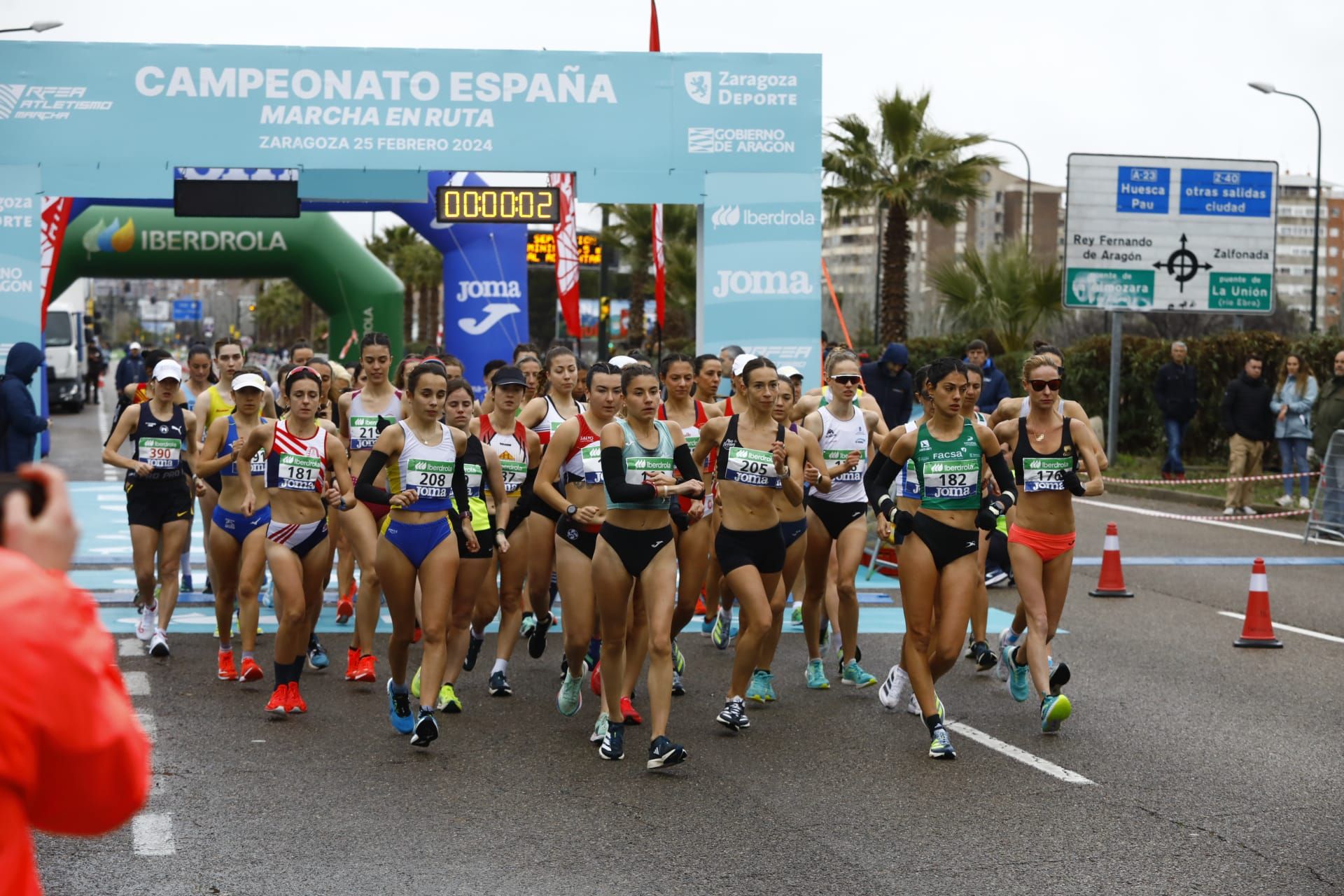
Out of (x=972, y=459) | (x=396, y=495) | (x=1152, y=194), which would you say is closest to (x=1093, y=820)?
(x=972, y=459)

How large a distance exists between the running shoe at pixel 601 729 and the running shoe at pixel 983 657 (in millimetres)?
3037

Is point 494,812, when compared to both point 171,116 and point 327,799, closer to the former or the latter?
point 327,799

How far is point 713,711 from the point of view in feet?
29.9

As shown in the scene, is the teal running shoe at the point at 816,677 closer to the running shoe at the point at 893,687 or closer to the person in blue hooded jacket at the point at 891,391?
the running shoe at the point at 893,687

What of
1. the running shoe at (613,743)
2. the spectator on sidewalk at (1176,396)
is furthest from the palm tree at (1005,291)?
the running shoe at (613,743)

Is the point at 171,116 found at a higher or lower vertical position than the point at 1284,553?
higher

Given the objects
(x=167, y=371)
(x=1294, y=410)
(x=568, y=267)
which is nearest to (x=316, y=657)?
(x=167, y=371)

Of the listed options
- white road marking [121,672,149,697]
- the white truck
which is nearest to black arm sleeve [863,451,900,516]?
white road marking [121,672,149,697]

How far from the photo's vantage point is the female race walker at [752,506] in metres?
8.38

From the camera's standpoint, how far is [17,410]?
36.5ft

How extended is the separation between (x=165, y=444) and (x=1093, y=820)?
6609mm

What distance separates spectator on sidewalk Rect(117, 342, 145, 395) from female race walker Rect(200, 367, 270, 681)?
2039 centimetres

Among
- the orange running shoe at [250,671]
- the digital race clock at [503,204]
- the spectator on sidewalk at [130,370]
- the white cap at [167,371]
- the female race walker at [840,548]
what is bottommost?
the orange running shoe at [250,671]

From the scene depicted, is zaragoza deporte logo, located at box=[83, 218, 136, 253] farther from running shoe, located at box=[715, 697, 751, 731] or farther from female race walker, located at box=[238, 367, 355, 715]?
running shoe, located at box=[715, 697, 751, 731]
